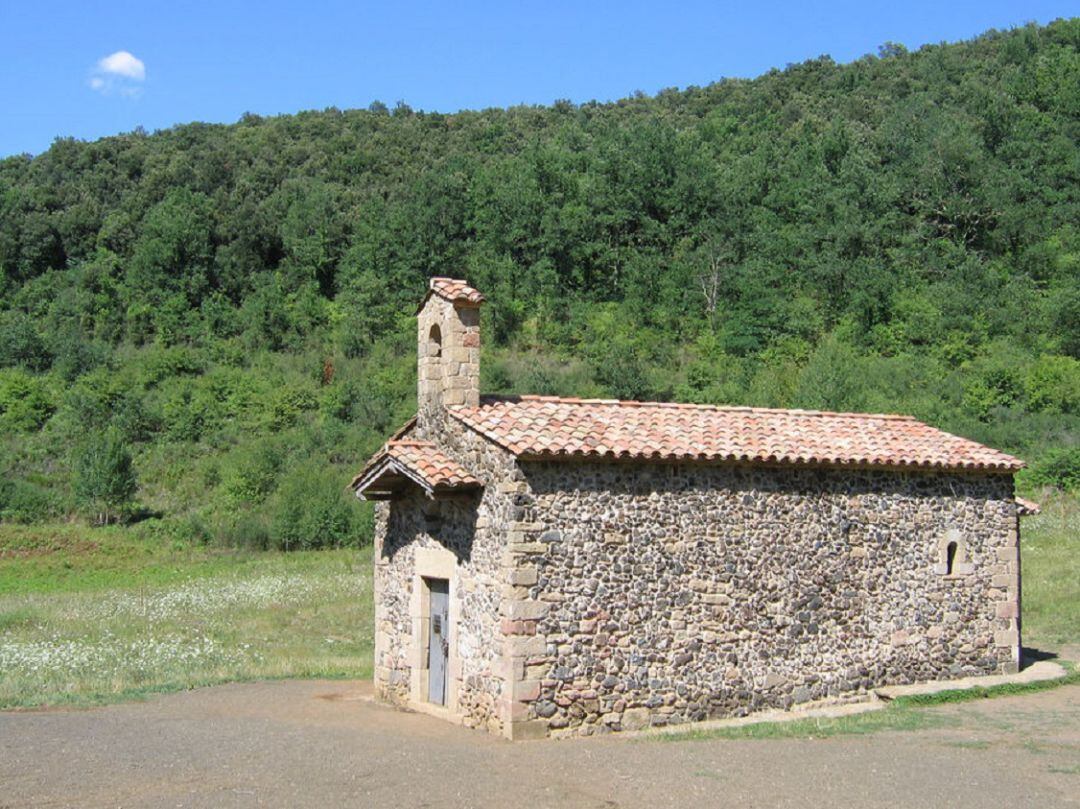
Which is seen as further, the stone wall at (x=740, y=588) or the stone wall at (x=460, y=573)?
the stone wall at (x=460, y=573)

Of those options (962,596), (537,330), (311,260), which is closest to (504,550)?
(962,596)

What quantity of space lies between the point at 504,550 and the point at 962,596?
25.8ft

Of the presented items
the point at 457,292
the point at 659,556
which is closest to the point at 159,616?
the point at 457,292

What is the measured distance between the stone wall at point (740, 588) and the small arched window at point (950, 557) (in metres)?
0.08

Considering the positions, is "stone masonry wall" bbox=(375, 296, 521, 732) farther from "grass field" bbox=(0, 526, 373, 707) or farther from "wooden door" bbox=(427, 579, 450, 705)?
"grass field" bbox=(0, 526, 373, 707)

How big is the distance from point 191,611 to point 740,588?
52.1 feet

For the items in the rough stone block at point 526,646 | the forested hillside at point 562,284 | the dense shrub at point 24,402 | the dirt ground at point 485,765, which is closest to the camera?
the dirt ground at point 485,765

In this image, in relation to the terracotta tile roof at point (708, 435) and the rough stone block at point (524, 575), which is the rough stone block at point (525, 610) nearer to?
the rough stone block at point (524, 575)

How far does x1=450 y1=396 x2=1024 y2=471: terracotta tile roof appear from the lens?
1398 cm

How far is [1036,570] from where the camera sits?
25.7 metres

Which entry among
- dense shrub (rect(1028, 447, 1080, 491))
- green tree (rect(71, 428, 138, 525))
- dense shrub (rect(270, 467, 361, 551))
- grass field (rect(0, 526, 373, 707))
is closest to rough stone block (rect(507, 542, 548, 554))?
grass field (rect(0, 526, 373, 707))

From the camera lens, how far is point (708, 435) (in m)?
15.3

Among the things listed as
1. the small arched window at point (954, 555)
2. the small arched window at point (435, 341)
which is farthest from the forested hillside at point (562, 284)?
the small arched window at point (435, 341)

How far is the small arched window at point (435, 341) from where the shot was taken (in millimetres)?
15680
